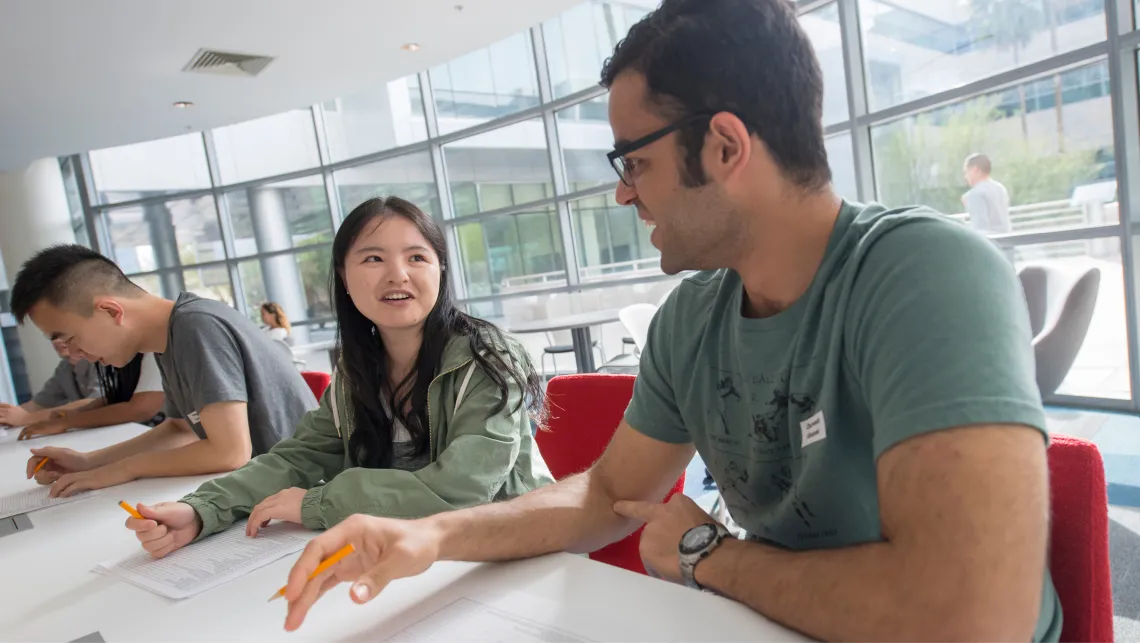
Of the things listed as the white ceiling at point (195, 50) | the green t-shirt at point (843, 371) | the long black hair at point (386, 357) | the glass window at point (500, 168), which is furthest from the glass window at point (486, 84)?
the green t-shirt at point (843, 371)

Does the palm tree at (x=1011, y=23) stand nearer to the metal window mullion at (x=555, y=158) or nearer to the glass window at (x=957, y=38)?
the glass window at (x=957, y=38)

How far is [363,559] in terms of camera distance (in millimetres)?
849

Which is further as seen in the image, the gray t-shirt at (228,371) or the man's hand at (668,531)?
the gray t-shirt at (228,371)

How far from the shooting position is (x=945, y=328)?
0.70 m

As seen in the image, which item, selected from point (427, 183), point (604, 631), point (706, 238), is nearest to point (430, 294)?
point (706, 238)

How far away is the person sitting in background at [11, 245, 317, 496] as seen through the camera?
1.77m

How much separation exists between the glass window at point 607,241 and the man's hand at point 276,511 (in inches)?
205

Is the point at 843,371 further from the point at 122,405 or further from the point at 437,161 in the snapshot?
the point at 437,161

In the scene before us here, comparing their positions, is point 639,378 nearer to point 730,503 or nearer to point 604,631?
point 730,503

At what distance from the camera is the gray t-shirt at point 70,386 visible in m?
3.65

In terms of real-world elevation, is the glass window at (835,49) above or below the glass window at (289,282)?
above

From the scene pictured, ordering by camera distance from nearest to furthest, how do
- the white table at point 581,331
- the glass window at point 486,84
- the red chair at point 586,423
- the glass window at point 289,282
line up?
the red chair at point 586,423 → the white table at point 581,331 → the glass window at point 486,84 → the glass window at point 289,282

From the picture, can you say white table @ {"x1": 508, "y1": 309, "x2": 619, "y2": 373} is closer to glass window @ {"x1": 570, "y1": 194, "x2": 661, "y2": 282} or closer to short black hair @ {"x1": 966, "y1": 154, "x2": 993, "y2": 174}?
glass window @ {"x1": 570, "y1": 194, "x2": 661, "y2": 282}

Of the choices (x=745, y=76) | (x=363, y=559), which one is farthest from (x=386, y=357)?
(x=745, y=76)
